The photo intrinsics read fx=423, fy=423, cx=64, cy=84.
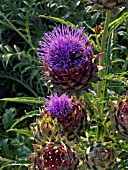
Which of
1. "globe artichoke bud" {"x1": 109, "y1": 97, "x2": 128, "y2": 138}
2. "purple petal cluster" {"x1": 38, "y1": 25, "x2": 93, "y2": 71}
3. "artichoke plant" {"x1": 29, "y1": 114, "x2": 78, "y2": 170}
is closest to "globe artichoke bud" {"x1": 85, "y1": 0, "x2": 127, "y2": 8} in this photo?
"purple petal cluster" {"x1": 38, "y1": 25, "x2": 93, "y2": 71}

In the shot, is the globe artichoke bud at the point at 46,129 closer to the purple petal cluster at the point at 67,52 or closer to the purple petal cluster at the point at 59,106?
the purple petal cluster at the point at 59,106

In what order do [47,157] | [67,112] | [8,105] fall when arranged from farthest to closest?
[8,105] < [67,112] < [47,157]

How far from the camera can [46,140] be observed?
4.03 feet

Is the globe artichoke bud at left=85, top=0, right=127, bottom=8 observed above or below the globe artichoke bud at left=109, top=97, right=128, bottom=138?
above

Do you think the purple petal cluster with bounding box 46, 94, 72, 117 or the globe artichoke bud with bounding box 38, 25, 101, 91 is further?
the purple petal cluster with bounding box 46, 94, 72, 117

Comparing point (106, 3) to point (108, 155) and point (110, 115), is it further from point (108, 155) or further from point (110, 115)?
point (108, 155)

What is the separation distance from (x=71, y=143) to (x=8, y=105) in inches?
48.2

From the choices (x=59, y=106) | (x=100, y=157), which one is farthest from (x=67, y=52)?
(x=100, y=157)

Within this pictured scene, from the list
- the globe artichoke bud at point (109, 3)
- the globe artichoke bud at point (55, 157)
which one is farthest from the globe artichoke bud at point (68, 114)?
the globe artichoke bud at point (109, 3)

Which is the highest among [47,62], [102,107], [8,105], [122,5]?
[122,5]

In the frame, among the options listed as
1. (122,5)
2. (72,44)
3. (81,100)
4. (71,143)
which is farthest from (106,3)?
(71,143)

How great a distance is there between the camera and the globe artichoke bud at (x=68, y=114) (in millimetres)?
1294

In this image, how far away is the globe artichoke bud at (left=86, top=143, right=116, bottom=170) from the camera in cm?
123

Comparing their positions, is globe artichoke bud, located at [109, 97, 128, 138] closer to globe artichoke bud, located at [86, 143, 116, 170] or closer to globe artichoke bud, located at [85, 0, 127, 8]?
globe artichoke bud, located at [86, 143, 116, 170]
